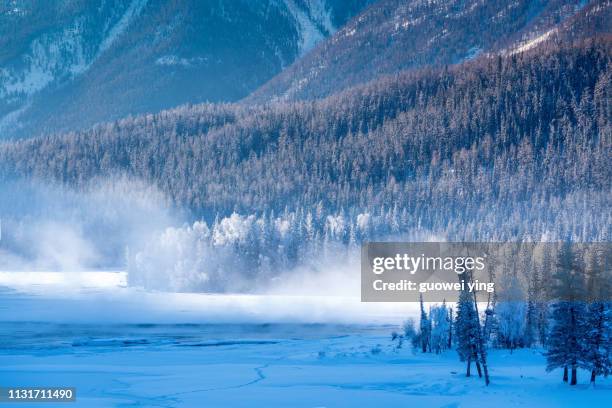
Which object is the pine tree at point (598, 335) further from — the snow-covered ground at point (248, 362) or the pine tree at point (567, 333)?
the snow-covered ground at point (248, 362)

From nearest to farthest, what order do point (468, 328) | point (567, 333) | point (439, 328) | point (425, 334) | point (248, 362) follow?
1. point (567, 333)
2. point (468, 328)
3. point (248, 362)
4. point (425, 334)
5. point (439, 328)

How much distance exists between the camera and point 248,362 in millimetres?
70062

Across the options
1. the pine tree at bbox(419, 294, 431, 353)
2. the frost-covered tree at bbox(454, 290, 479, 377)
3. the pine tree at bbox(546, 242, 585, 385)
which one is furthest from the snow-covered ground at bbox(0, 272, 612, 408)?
the frost-covered tree at bbox(454, 290, 479, 377)

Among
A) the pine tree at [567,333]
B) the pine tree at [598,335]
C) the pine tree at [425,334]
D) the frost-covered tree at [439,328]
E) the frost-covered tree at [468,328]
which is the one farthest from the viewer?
the frost-covered tree at [439,328]

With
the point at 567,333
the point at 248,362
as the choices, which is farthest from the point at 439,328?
the point at 567,333

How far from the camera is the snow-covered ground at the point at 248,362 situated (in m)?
57.0

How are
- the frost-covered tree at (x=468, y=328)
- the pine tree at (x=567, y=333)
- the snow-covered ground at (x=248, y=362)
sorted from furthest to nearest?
the frost-covered tree at (x=468, y=328), the pine tree at (x=567, y=333), the snow-covered ground at (x=248, y=362)

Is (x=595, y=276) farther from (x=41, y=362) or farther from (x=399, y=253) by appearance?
(x=399, y=253)

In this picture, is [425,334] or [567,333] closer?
[567,333]

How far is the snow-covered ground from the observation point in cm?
5703

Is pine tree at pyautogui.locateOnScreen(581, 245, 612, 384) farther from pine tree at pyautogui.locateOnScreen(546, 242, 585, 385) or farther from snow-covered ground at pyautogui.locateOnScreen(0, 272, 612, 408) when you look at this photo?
snow-covered ground at pyautogui.locateOnScreen(0, 272, 612, 408)

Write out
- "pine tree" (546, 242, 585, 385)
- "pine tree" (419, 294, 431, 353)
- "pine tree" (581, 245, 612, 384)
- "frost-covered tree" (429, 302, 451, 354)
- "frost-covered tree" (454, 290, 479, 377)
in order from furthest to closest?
"frost-covered tree" (429, 302, 451, 354), "pine tree" (419, 294, 431, 353), "frost-covered tree" (454, 290, 479, 377), "pine tree" (546, 242, 585, 385), "pine tree" (581, 245, 612, 384)

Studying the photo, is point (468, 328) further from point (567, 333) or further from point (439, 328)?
point (439, 328)

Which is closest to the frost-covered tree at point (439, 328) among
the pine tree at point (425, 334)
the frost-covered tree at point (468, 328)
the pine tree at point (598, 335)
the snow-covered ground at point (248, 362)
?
the pine tree at point (425, 334)
